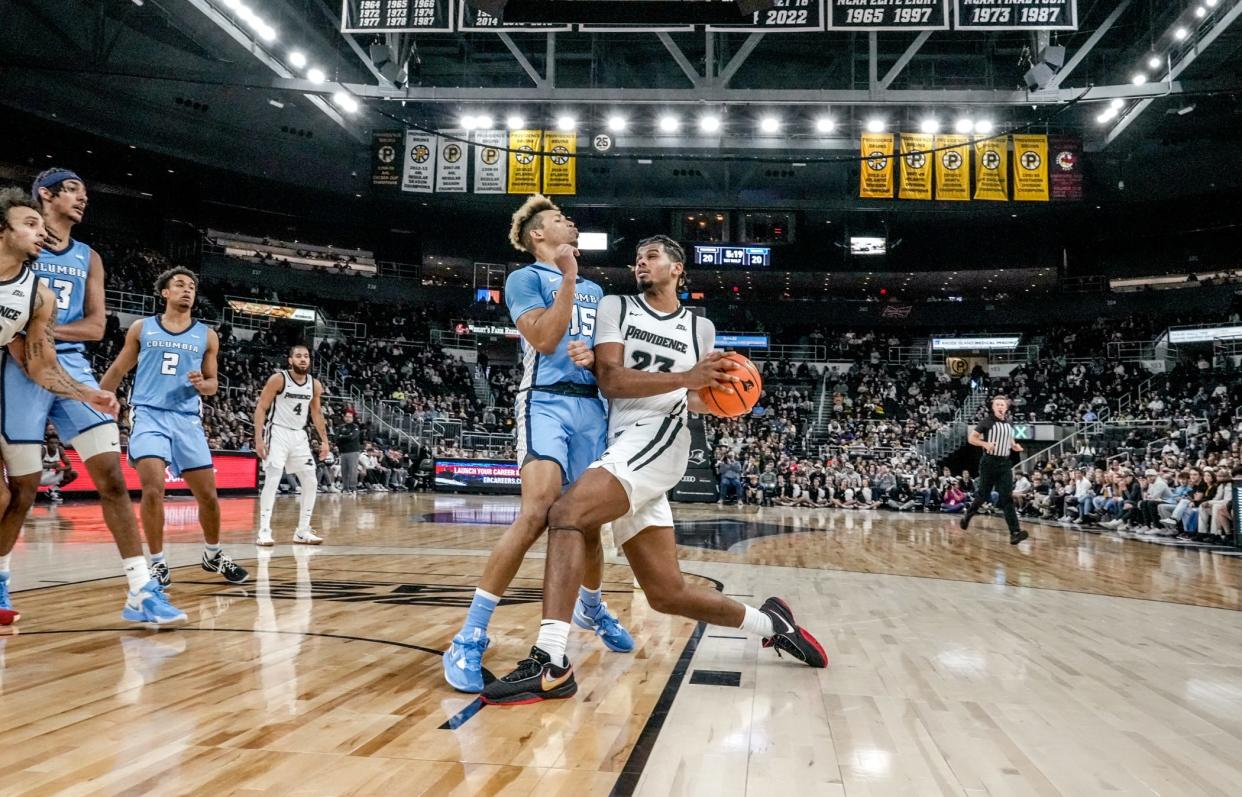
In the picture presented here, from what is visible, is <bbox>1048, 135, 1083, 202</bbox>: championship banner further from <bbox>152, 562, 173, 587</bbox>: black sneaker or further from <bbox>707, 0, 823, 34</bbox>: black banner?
<bbox>152, 562, 173, 587</bbox>: black sneaker

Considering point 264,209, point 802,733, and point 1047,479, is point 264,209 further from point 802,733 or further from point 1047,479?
point 802,733

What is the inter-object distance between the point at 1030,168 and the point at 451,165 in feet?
47.2

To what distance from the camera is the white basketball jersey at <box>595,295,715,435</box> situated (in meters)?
3.26

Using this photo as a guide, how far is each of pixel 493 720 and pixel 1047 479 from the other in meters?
18.4

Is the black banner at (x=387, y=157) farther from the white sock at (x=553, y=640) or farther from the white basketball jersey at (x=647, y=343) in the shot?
the white sock at (x=553, y=640)

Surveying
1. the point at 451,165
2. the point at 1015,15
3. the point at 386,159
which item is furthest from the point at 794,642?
the point at 386,159

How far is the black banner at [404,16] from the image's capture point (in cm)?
1169

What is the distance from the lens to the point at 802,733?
256 cm

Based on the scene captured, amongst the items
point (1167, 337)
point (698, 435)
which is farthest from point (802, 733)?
point (1167, 337)

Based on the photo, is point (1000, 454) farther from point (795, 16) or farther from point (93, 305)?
point (93, 305)

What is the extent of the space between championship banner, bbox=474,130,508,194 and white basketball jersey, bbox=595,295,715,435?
688 inches

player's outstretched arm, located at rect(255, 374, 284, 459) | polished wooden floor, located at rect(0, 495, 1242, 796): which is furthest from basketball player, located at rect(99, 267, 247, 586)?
player's outstretched arm, located at rect(255, 374, 284, 459)

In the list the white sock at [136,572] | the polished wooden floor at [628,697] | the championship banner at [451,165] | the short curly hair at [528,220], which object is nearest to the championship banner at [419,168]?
the championship banner at [451,165]

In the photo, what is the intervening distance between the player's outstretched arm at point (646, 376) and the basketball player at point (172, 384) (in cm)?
297
